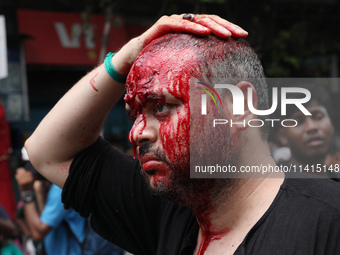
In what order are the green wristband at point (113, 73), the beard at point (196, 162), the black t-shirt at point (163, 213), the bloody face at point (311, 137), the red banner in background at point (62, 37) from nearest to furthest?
1. the black t-shirt at point (163, 213)
2. the beard at point (196, 162)
3. the green wristband at point (113, 73)
4. the bloody face at point (311, 137)
5. the red banner in background at point (62, 37)

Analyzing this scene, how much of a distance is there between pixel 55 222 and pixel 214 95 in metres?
2.80

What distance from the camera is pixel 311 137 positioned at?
304 cm

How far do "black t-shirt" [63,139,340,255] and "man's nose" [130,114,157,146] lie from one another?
42 centimetres

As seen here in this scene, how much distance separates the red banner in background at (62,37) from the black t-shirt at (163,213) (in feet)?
20.4

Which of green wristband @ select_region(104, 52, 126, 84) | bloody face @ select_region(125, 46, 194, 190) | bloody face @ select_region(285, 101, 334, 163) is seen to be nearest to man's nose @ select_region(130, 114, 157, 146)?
bloody face @ select_region(125, 46, 194, 190)

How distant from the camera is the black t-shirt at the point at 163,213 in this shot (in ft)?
4.44

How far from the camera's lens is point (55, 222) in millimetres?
3850

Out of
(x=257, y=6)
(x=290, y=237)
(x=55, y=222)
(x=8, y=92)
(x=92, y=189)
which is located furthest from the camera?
(x=8, y=92)

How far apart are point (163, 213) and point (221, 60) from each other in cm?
75

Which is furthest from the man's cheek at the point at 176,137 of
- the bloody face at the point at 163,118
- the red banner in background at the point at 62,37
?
the red banner in background at the point at 62,37

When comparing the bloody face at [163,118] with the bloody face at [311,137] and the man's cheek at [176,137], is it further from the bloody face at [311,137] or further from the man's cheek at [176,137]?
the bloody face at [311,137]

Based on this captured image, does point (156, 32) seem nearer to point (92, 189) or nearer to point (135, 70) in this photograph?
point (135, 70)

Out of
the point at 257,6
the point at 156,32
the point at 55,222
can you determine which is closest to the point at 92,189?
the point at 156,32

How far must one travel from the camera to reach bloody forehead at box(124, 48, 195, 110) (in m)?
1.52
